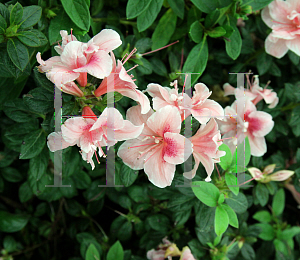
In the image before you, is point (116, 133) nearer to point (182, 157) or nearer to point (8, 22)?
point (182, 157)

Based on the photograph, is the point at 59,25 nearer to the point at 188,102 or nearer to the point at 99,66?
the point at 99,66

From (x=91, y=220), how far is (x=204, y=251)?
647 millimetres

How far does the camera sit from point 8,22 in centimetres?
91

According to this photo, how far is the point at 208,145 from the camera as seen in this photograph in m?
0.85

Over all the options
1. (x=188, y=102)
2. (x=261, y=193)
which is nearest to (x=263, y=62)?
(x=261, y=193)

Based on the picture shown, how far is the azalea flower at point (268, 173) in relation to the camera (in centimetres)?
125

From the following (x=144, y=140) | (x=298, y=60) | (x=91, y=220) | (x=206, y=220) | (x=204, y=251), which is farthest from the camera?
(x=91, y=220)

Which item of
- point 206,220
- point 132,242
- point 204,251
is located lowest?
point 132,242

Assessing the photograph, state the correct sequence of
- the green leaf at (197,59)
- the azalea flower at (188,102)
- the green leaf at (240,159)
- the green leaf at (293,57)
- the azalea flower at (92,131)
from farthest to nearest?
the green leaf at (293,57) → the green leaf at (197,59) → the green leaf at (240,159) → the azalea flower at (188,102) → the azalea flower at (92,131)

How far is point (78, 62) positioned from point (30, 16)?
32 centimetres

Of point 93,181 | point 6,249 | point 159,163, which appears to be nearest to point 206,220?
point 159,163

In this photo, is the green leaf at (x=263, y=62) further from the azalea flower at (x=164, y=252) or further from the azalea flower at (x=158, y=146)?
the azalea flower at (x=164, y=252)

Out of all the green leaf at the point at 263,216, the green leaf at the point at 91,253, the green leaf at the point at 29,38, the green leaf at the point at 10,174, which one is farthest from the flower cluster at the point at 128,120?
the green leaf at the point at 263,216

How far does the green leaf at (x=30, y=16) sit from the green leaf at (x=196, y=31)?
1.93ft
